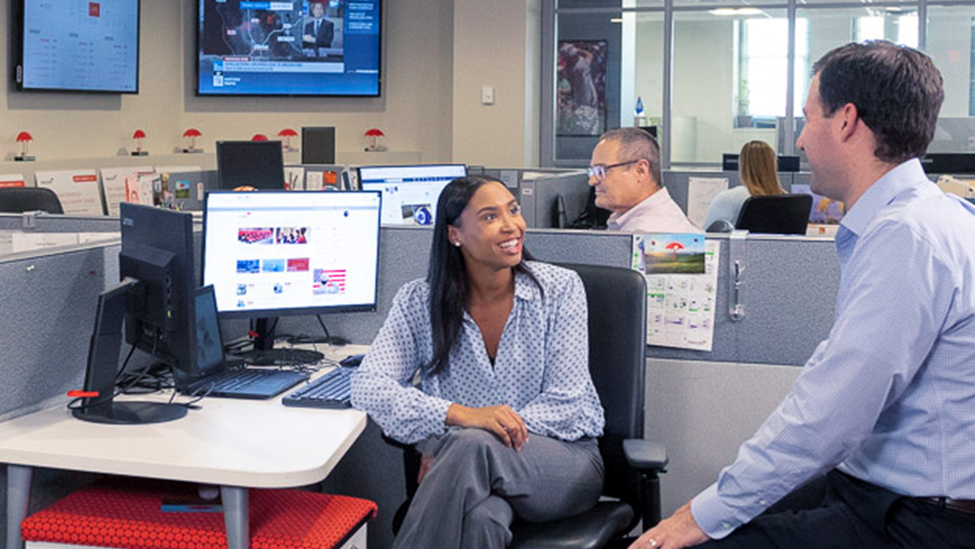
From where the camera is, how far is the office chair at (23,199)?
4.80 metres

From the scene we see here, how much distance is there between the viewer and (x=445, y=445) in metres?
2.18

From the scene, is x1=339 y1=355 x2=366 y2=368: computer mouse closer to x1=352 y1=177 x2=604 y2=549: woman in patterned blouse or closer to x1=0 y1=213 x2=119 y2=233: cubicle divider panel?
x1=352 y1=177 x2=604 y2=549: woman in patterned blouse

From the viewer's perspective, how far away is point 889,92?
1688 millimetres

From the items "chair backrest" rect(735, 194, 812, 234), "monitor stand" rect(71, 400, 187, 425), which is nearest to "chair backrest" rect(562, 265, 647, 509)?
"monitor stand" rect(71, 400, 187, 425)

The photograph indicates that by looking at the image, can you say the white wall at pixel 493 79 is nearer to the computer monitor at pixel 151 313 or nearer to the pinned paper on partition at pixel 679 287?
the pinned paper on partition at pixel 679 287

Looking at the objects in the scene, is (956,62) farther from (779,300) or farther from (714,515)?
(714,515)

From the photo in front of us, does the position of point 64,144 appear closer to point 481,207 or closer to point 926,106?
point 481,207

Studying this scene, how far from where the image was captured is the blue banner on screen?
8430mm

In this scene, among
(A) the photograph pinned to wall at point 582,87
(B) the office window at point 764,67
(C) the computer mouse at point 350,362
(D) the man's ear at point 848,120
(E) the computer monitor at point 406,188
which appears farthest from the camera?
(A) the photograph pinned to wall at point 582,87

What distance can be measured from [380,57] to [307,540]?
6954 mm

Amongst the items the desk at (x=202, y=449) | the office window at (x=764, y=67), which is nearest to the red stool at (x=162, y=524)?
the desk at (x=202, y=449)

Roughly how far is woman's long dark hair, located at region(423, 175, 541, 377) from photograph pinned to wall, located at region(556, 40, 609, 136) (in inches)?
261

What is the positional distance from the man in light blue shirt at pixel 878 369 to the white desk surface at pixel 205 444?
2.04 ft

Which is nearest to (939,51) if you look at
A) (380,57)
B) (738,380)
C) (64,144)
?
(380,57)
